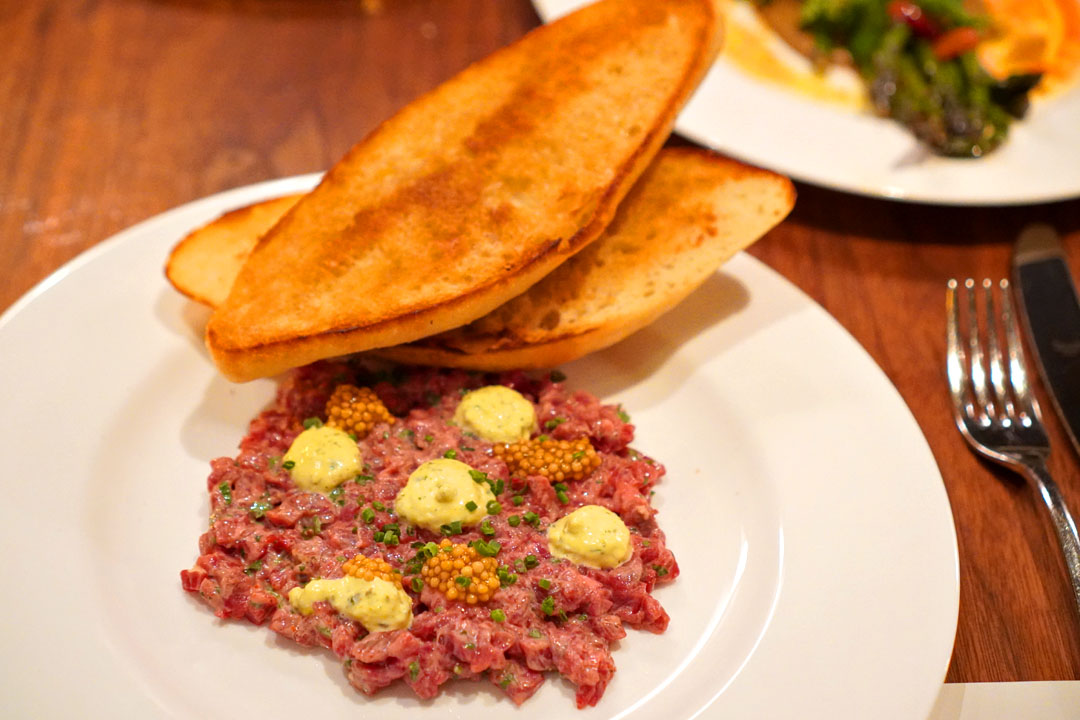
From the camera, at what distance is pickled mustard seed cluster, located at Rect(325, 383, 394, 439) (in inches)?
92.7

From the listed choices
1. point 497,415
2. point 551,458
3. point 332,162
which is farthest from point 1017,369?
point 332,162

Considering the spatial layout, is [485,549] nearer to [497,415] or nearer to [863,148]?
[497,415]

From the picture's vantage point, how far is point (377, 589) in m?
1.93

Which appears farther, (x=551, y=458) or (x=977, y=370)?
(x=977, y=370)

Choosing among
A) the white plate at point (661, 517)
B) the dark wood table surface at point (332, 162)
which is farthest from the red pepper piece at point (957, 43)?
the white plate at point (661, 517)

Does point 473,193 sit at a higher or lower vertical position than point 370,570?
higher

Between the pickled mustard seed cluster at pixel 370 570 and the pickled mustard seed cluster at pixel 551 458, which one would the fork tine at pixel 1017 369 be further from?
the pickled mustard seed cluster at pixel 370 570

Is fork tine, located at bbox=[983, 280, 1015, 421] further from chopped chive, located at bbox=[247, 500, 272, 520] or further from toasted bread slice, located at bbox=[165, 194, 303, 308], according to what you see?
toasted bread slice, located at bbox=[165, 194, 303, 308]

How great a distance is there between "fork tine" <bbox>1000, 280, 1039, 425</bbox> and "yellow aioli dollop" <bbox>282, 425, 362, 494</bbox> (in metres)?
2.08

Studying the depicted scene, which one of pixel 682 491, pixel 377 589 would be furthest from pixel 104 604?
pixel 682 491

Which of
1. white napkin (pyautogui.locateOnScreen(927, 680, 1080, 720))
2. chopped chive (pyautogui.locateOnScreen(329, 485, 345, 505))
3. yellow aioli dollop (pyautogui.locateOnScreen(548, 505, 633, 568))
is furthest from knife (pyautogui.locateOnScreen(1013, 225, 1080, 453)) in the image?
chopped chive (pyautogui.locateOnScreen(329, 485, 345, 505))

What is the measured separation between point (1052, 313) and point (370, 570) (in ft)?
8.20

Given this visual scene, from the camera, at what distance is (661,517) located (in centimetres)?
234

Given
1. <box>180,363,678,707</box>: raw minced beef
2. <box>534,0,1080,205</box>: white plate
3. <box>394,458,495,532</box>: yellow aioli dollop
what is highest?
<box>534,0,1080,205</box>: white plate
